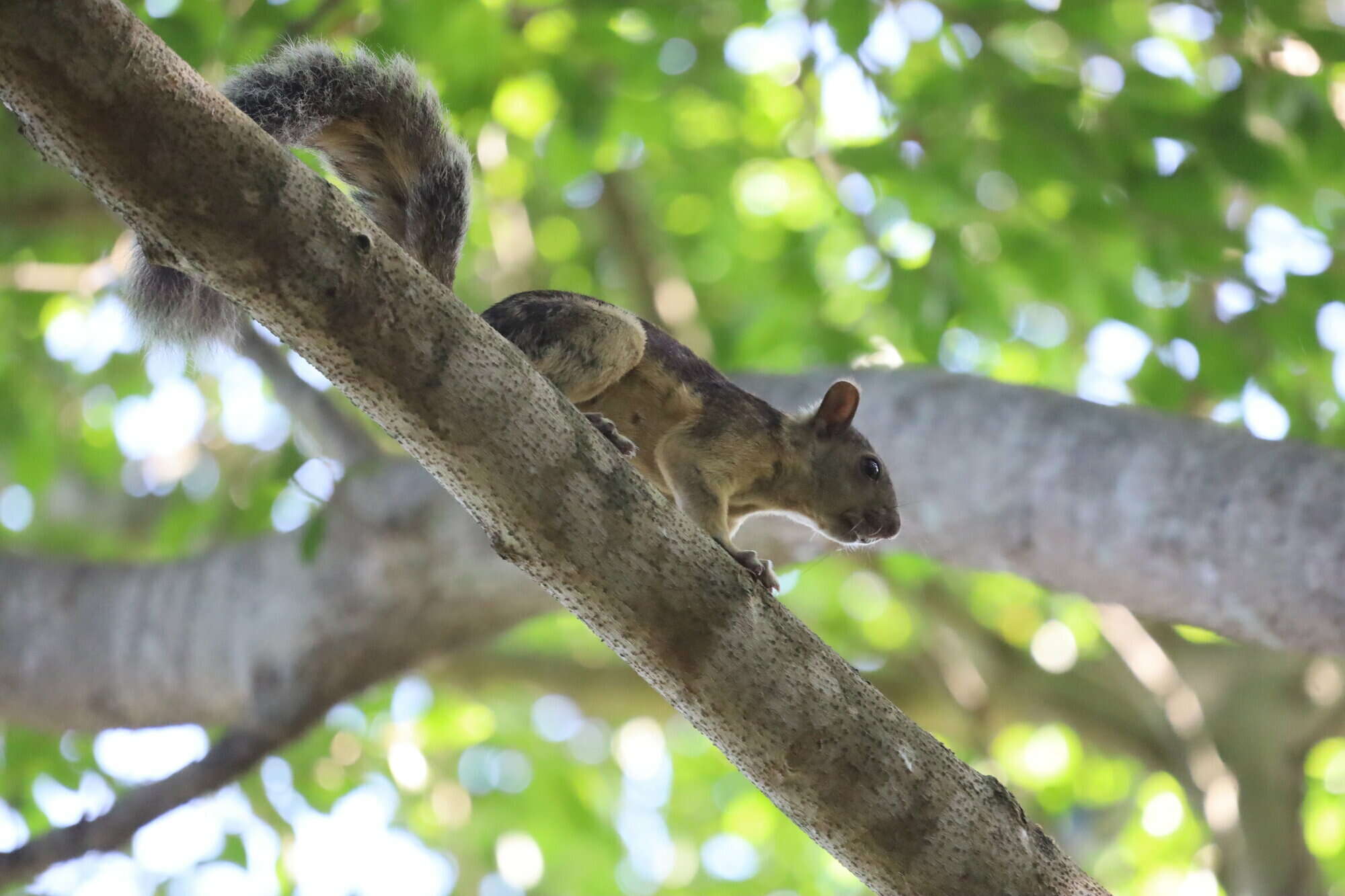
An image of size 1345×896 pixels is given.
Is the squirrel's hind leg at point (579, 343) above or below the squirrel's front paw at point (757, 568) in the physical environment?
above

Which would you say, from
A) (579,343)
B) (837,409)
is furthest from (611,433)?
(837,409)

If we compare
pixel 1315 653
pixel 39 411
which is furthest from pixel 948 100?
pixel 39 411

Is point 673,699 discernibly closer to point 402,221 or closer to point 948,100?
point 402,221

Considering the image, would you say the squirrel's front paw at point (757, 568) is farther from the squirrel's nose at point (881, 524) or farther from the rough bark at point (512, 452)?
the squirrel's nose at point (881, 524)

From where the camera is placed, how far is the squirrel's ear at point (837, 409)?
2539 millimetres

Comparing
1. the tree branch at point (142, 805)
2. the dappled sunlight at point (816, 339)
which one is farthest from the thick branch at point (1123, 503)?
the tree branch at point (142, 805)

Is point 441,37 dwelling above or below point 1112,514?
above

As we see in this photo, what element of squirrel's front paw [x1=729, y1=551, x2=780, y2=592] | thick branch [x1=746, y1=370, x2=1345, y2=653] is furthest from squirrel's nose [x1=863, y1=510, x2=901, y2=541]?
squirrel's front paw [x1=729, y1=551, x2=780, y2=592]

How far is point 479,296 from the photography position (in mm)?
4758

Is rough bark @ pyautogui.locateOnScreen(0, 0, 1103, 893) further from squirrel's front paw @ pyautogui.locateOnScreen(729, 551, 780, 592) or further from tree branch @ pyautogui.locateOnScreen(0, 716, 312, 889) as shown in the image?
tree branch @ pyautogui.locateOnScreen(0, 716, 312, 889)

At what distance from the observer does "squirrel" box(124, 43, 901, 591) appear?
189 centimetres

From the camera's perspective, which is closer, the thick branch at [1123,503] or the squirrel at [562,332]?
the squirrel at [562,332]

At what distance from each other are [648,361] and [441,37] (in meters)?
1.08

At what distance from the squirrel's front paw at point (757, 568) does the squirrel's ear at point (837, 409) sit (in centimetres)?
58
